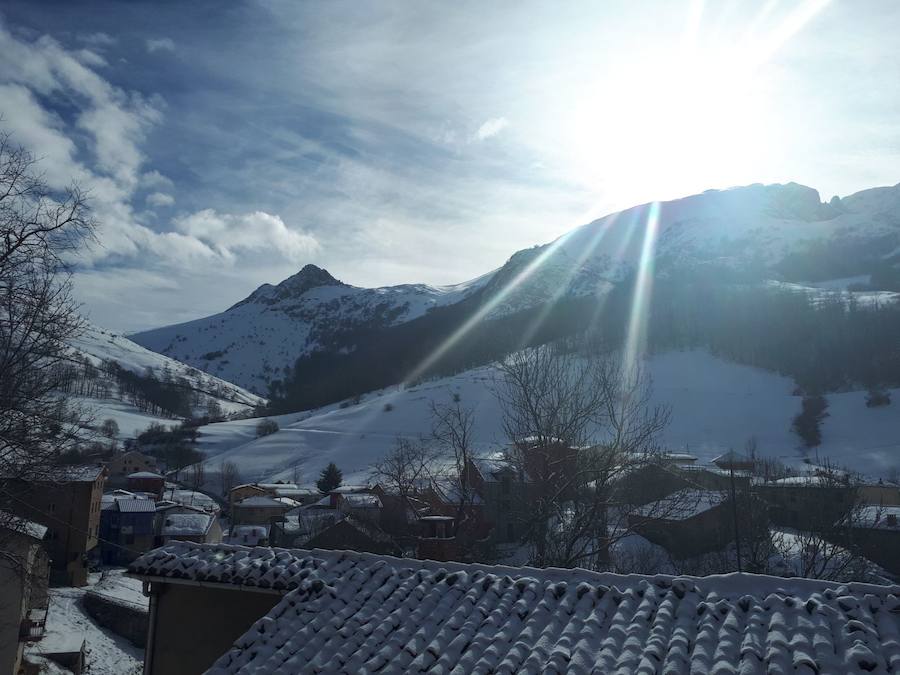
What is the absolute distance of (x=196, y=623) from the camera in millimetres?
8008

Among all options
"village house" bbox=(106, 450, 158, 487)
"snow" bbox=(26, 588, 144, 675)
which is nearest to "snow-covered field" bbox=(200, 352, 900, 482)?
"village house" bbox=(106, 450, 158, 487)

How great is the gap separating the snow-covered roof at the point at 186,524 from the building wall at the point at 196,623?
102 feet

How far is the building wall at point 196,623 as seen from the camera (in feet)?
25.8

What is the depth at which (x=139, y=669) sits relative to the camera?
2302 cm

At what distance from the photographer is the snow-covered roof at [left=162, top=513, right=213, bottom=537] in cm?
3644

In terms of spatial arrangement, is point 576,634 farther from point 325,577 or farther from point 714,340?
point 714,340

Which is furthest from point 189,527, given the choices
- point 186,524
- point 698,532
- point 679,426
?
point 679,426

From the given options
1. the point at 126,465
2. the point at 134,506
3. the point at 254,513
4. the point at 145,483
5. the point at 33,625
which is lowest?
the point at 254,513

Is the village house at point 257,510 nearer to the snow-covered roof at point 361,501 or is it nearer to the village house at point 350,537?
the snow-covered roof at point 361,501

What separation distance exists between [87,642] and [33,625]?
402 cm

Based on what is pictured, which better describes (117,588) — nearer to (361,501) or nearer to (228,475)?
(361,501)

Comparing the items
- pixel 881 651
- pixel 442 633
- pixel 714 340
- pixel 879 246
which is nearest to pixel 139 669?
pixel 442 633

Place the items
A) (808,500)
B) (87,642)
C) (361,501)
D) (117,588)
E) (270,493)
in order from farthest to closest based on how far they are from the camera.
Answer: (270,493) → (361,501) → (117,588) → (808,500) → (87,642)

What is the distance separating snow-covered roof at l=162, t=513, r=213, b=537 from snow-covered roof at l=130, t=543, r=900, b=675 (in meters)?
32.5
